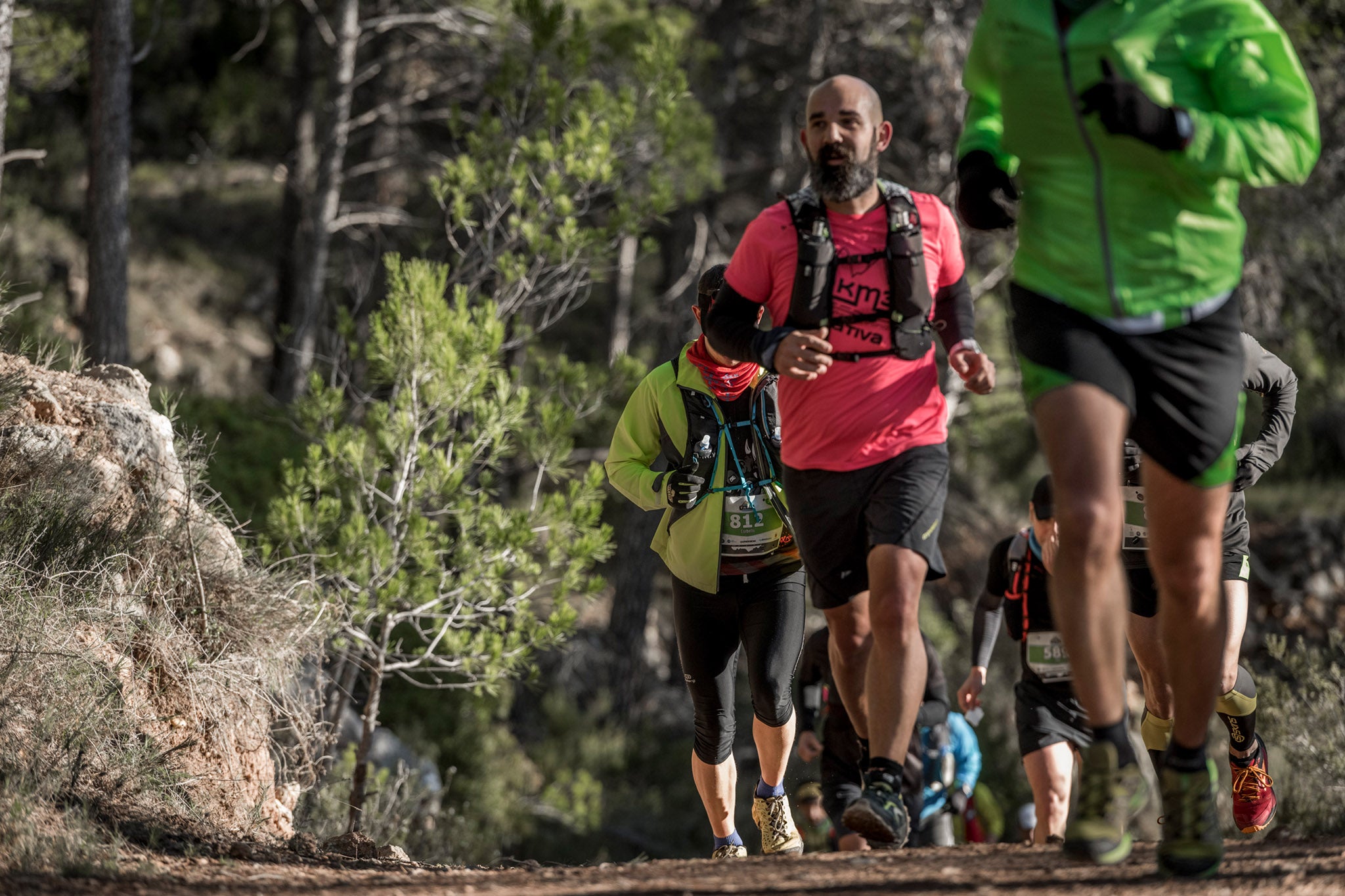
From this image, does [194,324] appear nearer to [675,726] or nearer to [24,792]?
[675,726]

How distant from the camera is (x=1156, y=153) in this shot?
2.94 m

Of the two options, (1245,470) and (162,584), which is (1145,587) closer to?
(1245,470)

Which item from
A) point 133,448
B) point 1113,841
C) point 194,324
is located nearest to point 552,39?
point 133,448

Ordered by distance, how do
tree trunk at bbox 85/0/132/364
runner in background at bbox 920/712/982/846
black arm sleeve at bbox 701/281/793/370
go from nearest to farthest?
black arm sleeve at bbox 701/281/793/370 < runner in background at bbox 920/712/982/846 < tree trunk at bbox 85/0/132/364

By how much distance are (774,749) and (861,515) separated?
1520 mm

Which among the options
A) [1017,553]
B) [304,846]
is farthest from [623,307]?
[304,846]

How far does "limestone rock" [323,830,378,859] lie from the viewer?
4805 millimetres

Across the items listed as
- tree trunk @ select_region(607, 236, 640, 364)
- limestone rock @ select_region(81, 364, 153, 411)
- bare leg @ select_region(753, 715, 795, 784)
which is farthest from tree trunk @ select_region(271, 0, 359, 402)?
bare leg @ select_region(753, 715, 795, 784)

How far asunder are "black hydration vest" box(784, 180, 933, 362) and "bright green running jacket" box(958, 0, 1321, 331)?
0.68m

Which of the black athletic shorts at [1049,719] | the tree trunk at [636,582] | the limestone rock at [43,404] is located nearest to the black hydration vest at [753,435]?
the black athletic shorts at [1049,719]

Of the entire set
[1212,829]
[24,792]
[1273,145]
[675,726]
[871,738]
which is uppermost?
[1273,145]

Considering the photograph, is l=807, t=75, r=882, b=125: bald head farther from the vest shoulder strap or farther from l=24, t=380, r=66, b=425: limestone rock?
l=24, t=380, r=66, b=425: limestone rock

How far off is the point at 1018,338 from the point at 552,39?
7052 mm

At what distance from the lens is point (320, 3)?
54.6ft
